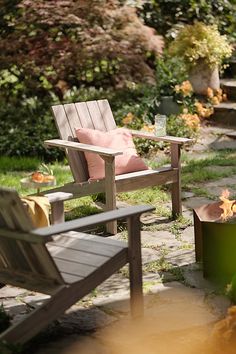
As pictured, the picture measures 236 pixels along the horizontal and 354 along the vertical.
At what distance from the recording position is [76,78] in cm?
978

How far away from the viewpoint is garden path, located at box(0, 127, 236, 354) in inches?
148

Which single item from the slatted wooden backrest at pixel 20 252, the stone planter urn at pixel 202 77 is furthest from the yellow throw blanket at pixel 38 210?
the stone planter urn at pixel 202 77

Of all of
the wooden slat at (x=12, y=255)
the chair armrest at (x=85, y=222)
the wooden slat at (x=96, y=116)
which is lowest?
the wooden slat at (x=96, y=116)

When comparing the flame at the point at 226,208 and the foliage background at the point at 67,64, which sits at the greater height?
the flame at the point at 226,208

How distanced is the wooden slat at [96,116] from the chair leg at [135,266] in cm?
240

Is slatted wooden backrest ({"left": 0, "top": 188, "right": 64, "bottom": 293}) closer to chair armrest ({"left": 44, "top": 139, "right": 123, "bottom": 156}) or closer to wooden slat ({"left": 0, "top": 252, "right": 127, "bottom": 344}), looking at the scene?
wooden slat ({"left": 0, "top": 252, "right": 127, "bottom": 344})

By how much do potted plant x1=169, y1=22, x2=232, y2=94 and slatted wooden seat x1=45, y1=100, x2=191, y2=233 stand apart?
12.1ft

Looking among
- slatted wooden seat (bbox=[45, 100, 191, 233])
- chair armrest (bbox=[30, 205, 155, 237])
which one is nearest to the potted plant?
slatted wooden seat (bbox=[45, 100, 191, 233])

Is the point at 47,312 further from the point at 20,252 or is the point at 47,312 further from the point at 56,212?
the point at 56,212

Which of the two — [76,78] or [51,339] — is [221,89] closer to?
[76,78]

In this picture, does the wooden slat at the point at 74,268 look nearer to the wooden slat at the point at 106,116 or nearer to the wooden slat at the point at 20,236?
the wooden slat at the point at 20,236

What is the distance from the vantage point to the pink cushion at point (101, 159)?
5.94 meters

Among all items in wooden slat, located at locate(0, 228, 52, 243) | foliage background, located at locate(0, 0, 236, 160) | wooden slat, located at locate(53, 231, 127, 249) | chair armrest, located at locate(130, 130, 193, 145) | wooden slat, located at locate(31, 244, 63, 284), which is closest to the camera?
wooden slat, located at locate(0, 228, 52, 243)

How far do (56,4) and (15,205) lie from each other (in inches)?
230
